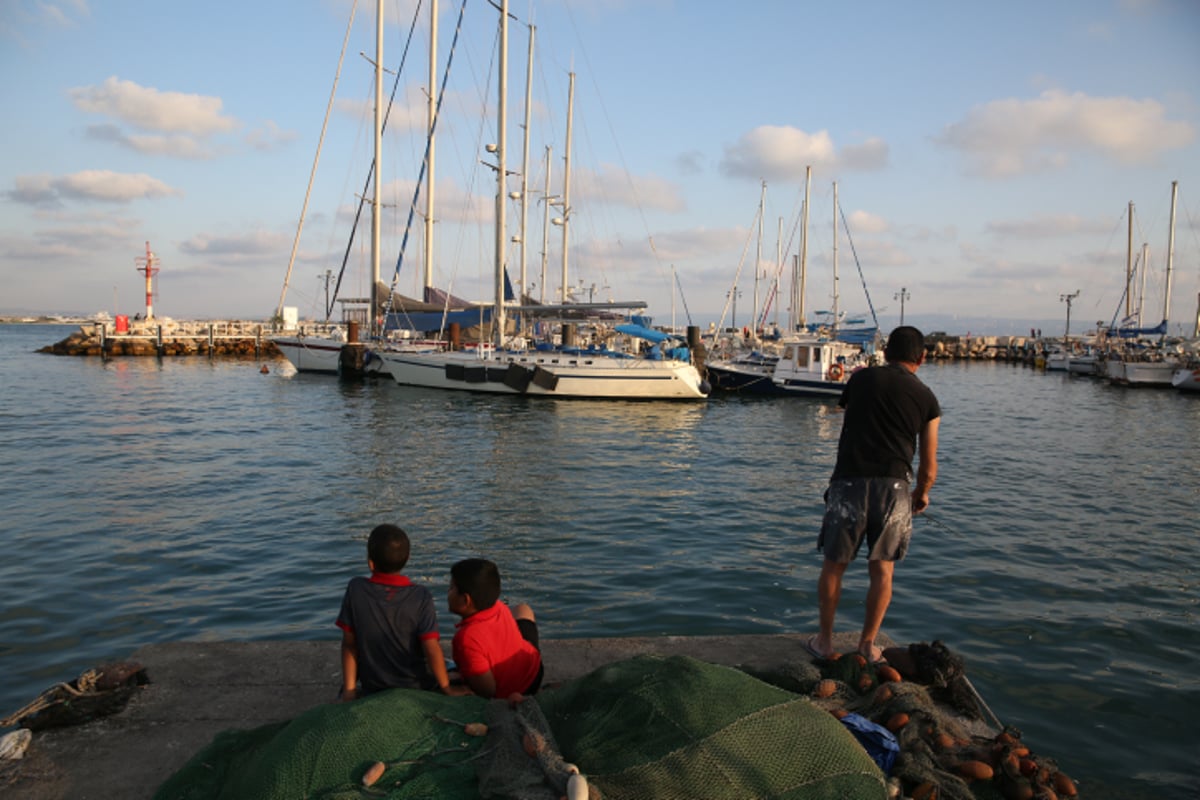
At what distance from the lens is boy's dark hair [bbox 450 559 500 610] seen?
12.7 feet

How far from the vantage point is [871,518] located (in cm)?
478

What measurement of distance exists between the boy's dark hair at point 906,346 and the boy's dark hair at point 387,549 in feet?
9.93

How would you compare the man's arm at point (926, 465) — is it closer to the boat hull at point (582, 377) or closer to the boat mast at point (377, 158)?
the boat hull at point (582, 377)

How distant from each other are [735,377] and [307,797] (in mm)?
35228

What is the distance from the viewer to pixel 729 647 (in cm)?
516

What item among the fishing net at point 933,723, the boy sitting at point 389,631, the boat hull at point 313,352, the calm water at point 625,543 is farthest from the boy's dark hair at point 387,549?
the boat hull at point 313,352

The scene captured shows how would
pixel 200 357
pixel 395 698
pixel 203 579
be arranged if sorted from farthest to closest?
pixel 200 357 → pixel 203 579 → pixel 395 698

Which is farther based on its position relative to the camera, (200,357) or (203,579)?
(200,357)

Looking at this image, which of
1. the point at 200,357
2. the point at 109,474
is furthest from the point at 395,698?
the point at 200,357

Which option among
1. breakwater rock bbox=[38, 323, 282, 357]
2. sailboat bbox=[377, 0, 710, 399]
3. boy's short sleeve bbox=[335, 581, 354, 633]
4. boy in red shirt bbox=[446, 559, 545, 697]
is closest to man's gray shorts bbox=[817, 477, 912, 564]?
boy in red shirt bbox=[446, 559, 545, 697]

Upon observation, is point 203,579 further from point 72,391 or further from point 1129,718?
point 72,391

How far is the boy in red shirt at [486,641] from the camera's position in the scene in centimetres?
390

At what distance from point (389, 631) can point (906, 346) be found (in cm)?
334

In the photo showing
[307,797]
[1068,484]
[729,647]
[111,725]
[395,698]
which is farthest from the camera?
[1068,484]
